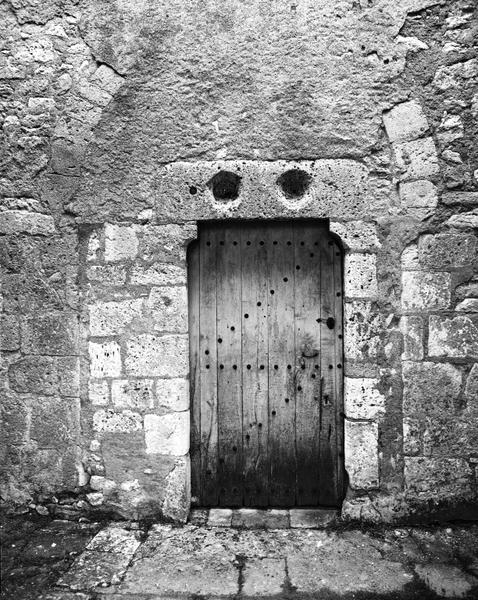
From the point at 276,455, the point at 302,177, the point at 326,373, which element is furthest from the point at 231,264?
the point at 276,455

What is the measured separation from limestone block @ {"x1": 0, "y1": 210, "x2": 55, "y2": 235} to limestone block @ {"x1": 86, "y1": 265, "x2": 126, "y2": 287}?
388mm

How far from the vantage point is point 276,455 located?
3332mm

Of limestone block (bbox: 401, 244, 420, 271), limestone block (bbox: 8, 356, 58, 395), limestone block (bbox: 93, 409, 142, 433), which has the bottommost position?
limestone block (bbox: 93, 409, 142, 433)

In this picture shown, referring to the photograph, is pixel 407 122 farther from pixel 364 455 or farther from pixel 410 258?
pixel 364 455

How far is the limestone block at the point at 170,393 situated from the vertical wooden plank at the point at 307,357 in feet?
2.57

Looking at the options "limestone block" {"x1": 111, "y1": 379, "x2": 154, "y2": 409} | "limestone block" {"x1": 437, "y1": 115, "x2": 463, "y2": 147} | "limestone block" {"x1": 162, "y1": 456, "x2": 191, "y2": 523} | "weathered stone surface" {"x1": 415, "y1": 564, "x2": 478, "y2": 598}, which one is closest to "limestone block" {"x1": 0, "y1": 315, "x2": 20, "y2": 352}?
"limestone block" {"x1": 111, "y1": 379, "x2": 154, "y2": 409}

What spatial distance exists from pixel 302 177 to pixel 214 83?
2.65 ft

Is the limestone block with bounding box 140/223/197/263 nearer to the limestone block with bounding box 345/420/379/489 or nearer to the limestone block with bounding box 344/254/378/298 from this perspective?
the limestone block with bounding box 344/254/378/298

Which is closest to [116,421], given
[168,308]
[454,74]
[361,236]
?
[168,308]

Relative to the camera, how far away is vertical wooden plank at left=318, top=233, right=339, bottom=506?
3.27m

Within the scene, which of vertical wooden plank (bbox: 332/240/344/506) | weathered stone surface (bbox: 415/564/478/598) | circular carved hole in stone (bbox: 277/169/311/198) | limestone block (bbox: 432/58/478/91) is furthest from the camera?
vertical wooden plank (bbox: 332/240/344/506)

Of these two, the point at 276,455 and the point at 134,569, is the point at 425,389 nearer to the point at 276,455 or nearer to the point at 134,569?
the point at 276,455

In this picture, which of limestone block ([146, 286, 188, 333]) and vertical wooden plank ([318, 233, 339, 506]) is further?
vertical wooden plank ([318, 233, 339, 506])

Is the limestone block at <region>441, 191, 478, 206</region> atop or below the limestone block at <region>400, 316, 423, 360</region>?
atop
